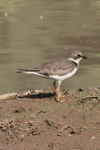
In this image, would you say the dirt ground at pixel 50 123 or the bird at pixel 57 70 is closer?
the dirt ground at pixel 50 123

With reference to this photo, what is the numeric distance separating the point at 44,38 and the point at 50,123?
1083 cm

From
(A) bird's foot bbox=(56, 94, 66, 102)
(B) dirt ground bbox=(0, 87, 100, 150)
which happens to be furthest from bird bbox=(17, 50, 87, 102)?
(B) dirt ground bbox=(0, 87, 100, 150)

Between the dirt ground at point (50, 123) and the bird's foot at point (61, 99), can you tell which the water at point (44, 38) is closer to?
the bird's foot at point (61, 99)

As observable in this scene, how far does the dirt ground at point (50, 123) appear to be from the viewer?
21.9ft

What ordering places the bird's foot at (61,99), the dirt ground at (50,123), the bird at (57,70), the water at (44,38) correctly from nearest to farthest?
the dirt ground at (50,123) < the bird at (57,70) < the bird's foot at (61,99) < the water at (44,38)

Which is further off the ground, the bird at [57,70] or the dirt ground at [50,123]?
the bird at [57,70]

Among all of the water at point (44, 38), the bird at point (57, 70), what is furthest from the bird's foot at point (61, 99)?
the water at point (44, 38)

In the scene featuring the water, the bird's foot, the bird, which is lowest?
the water

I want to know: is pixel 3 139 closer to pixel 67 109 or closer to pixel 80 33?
pixel 67 109

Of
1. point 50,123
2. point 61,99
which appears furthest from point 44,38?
point 50,123

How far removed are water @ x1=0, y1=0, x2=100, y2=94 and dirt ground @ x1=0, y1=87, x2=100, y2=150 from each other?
1.84 meters

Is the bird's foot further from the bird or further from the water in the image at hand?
the water

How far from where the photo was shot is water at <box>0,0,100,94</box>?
11453 millimetres

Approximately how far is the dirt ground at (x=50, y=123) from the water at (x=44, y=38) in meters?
1.84
